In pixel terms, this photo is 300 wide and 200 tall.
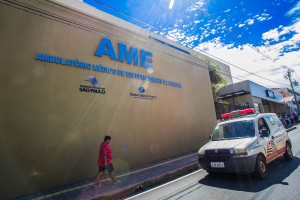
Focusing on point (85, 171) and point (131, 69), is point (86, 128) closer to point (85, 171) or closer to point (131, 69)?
point (85, 171)

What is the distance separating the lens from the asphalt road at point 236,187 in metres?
4.61

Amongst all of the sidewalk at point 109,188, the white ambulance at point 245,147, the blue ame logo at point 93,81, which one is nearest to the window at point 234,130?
the white ambulance at point 245,147

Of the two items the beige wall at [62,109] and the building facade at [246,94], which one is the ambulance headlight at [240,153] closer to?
the beige wall at [62,109]

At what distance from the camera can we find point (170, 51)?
43.4 feet

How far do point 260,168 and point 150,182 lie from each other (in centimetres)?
337

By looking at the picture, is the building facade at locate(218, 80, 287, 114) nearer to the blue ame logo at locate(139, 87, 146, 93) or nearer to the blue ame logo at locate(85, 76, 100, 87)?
the blue ame logo at locate(139, 87, 146, 93)

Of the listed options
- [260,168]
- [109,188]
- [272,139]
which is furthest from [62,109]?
[272,139]

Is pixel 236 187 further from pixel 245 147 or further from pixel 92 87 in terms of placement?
pixel 92 87

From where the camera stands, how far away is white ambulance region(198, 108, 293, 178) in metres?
5.47

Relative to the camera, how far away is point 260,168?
5621 millimetres

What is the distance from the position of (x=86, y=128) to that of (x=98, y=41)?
13.0 ft

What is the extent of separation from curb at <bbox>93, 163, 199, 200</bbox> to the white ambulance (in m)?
1.60

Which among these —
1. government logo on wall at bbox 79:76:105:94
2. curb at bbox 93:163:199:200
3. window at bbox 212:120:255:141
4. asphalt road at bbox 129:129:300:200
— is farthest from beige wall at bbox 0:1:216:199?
window at bbox 212:120:255:141

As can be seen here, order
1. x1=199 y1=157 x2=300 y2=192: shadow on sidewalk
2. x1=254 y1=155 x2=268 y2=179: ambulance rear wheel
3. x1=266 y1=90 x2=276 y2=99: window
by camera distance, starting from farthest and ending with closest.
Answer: x1=266 y1=90 x2=276 y2=99: window
x1=254 y1=155 x2=268 y2=179: ambulance rear wheel
x1=199 y1=157 x2=300 y2=192: shadow on sidewalk
